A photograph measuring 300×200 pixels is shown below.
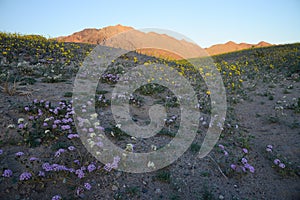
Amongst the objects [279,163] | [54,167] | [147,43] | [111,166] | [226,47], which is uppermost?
[147,43]

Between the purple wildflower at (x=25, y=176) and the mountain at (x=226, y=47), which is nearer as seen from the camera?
the purple wildflower at (x=25, y=176)

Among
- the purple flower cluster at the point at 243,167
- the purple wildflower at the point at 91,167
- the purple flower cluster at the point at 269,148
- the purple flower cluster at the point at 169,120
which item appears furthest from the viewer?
the purple flower cluster at the point at 169,120

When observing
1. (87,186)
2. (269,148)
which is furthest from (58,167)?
(269,148)

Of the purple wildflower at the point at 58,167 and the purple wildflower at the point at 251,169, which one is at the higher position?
the purple wildflower at the point at 58,167

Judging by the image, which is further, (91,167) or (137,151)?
(137,151)

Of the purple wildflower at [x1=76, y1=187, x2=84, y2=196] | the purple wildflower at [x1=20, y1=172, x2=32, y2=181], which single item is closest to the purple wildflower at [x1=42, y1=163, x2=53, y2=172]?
the purple wildflower at [x1=20, y1=172, x2=32, y2=181]

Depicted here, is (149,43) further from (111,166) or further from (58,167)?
(58,167)

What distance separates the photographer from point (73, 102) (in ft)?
20.6

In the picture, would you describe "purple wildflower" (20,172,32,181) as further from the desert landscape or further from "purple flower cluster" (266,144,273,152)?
"purple flower cluster" (266,144,273,152)

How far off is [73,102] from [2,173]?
3019mm

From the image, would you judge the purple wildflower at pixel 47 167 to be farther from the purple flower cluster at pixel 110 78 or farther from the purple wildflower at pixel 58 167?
the purple flower cluster at pixel 110 78

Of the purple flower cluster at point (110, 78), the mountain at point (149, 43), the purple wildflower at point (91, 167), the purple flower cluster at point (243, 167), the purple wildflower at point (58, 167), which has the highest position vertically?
the mountain at point (149, 43)

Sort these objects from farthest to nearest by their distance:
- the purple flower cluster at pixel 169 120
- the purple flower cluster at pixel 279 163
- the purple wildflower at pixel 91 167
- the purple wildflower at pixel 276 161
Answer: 1. the purple flower cluster at pixel 169 120
2. the purple wildflower at pixel 276 161
3. the purple flower cluster at pixel 279 163
4. the purple wildflower at pixel 91 167

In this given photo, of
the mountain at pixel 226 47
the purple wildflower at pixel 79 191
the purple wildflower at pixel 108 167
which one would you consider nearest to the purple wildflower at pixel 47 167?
the purple wildflower at pixel 79 191
